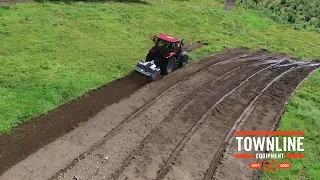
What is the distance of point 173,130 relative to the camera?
58.6 ft

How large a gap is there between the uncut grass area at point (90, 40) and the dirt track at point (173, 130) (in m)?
2.84

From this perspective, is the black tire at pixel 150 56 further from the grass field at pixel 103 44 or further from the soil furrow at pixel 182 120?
the soil furrow at pixel 182 120

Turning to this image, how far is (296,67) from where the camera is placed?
29734 mm

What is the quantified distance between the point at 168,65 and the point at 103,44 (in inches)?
258

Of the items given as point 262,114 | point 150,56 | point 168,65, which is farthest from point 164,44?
point 262,114

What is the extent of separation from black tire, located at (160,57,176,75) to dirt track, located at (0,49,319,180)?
41cm

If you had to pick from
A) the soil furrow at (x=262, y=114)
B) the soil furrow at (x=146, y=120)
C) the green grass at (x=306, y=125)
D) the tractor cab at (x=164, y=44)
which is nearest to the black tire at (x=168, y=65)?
the tractor cab at (x=164, y=44)

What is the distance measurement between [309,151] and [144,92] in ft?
31.6

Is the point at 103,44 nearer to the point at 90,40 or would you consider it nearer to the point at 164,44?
the point at 90,40

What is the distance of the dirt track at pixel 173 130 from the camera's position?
14.6 m

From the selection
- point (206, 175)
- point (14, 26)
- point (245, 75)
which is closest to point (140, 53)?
point (245, 75)

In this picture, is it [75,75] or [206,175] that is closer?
[206,175]

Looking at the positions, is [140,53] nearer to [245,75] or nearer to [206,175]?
[245,75]

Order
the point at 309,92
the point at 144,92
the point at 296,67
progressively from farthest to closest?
the point at 296,67 < the point at 309,92 < the point at 144,92
